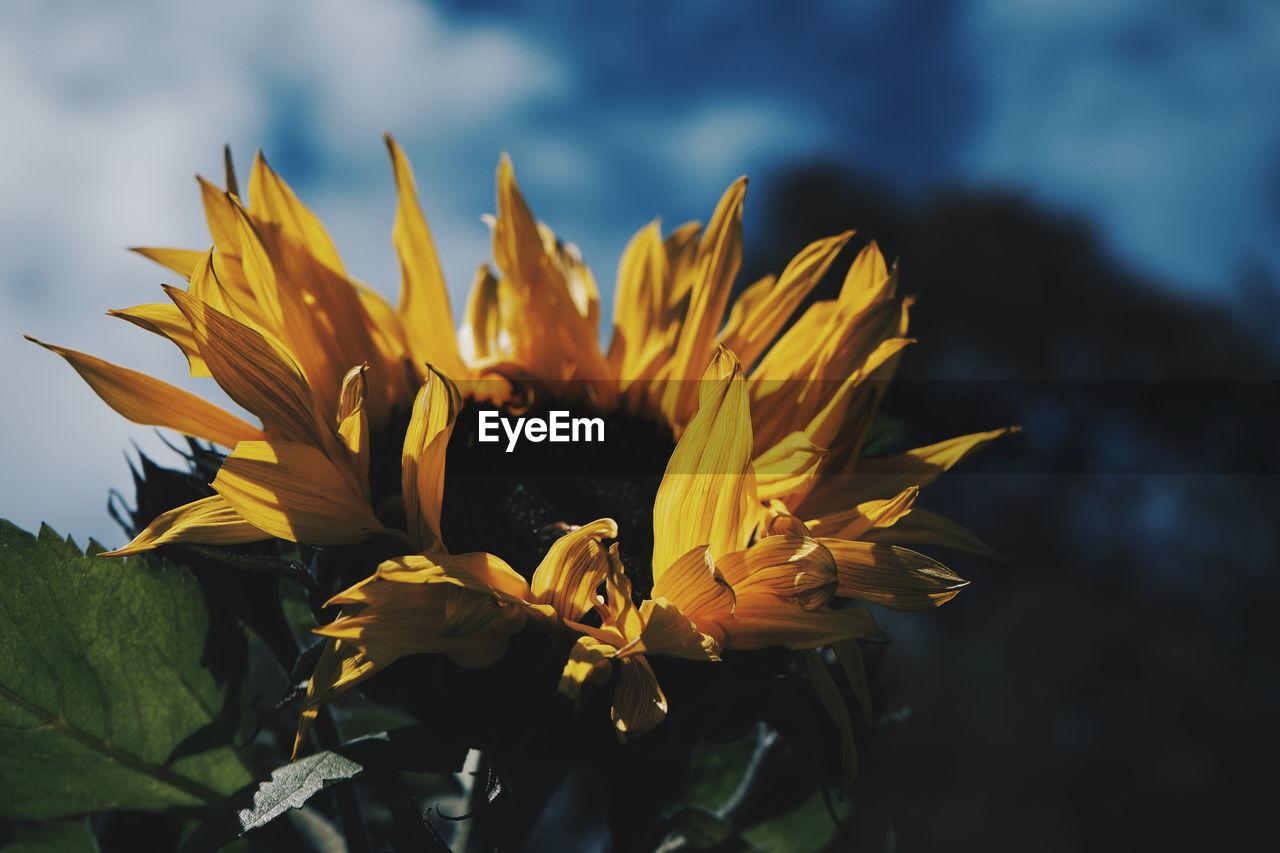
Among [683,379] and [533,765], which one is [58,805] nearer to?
[533,765]

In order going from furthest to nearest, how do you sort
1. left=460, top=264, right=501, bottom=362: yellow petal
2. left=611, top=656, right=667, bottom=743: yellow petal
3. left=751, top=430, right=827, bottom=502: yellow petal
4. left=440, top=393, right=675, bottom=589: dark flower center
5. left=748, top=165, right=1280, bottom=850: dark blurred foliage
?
left=748, top=165, right=1280, bottom=850: dark blurred foliage → left=460, top=264, right=501, bottom=362: yellow petal → left=440, top=393, right=675, bottom=589: dark flower center → left=751, top=430, right=827, bottom=502: yellow petal → left=611, top=656, right=667, bottom=743: yellow petal

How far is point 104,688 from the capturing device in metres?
0.48

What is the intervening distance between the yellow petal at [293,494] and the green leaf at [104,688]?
0.11 m

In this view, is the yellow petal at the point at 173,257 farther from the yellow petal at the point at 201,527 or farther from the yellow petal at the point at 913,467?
the yellow petal at the point at 913,467

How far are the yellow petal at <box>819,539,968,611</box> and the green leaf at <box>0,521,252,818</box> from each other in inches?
12.3

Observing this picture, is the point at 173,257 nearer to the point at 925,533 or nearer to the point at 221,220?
the point at 221,220

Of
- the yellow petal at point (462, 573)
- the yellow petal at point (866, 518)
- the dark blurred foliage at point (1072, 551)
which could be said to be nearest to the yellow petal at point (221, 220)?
the yellow petal at point (462, 573)

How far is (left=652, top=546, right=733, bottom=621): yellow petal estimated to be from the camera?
40 centimetres

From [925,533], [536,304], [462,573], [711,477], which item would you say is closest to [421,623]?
[462,573]

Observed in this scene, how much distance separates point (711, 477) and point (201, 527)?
214 mm

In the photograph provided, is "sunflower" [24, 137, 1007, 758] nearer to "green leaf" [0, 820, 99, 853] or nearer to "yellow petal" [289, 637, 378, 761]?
"yellow petal" [289, 637, 378, 761]

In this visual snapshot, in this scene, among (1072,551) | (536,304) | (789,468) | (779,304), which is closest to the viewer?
(789,468)

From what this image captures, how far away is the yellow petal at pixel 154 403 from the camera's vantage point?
45 cm

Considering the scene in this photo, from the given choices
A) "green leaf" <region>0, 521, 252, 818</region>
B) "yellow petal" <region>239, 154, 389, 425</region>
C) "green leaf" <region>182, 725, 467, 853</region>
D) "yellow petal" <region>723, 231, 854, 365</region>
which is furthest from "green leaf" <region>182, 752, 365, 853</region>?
"yellow petal" <region>723, 231, 854, 365</region>
